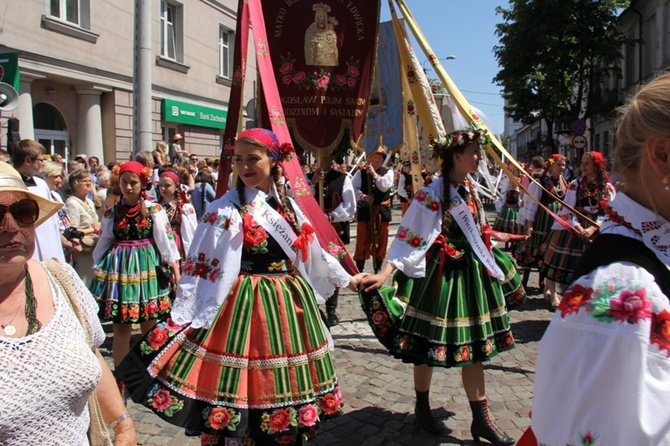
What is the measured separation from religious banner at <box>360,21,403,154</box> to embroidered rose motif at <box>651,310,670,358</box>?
386cm

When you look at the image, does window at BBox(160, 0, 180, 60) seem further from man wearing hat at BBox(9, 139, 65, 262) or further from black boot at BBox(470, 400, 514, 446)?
black boot at BBox(470, 400, 514, 446)

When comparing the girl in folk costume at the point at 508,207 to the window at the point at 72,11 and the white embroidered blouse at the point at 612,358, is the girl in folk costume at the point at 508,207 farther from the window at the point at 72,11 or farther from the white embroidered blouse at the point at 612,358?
the window at the point at 72,11

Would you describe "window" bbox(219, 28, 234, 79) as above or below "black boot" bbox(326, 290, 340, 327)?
above

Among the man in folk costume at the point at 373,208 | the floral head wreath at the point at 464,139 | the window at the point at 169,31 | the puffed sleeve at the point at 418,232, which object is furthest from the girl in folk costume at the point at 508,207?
the window at the point at 169,31

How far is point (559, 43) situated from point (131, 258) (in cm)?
2657

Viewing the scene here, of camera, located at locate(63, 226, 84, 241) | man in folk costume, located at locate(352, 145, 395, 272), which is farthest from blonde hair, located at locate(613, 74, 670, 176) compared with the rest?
man in folk costume, located at locate(352, 145, 395, 272)

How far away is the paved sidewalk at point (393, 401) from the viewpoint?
373 centimetres

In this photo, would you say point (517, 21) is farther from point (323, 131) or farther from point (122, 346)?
point (122, 346)

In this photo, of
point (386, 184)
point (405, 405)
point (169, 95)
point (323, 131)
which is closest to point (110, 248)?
point (323, 131)

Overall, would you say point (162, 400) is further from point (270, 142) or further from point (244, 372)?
point (270, 142)

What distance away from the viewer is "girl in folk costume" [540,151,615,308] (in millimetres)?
6305

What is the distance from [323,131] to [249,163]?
2.21 meters

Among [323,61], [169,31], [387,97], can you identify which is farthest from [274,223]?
[169,31]

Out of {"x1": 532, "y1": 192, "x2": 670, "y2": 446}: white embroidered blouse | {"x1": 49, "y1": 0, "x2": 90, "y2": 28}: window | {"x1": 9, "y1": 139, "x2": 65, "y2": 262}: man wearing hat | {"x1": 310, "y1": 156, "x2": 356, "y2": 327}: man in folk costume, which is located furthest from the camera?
{"x1": 49, "y1": 0, "x2": 90, "y2": 28}: window
